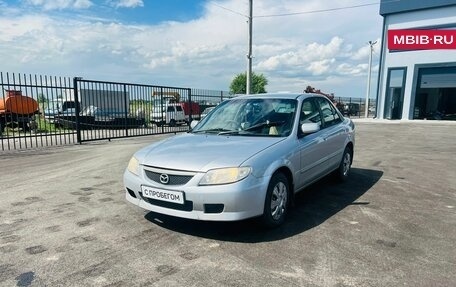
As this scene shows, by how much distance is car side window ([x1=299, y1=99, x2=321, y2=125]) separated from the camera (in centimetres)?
500

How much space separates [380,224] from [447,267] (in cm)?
110

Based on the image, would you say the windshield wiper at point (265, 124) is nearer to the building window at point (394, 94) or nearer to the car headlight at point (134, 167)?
the car headlight at point (134, 167)

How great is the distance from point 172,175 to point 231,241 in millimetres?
954

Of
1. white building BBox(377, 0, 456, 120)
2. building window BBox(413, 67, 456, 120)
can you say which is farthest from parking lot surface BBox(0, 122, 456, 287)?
building window BBox(413, 67, 456, 120)

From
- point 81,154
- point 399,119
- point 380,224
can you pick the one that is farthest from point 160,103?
point 399,119

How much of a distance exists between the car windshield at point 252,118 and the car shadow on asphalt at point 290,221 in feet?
3.68

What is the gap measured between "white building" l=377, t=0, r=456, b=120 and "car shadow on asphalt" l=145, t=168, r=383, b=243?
26517 mm

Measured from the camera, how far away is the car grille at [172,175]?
3.67 metres

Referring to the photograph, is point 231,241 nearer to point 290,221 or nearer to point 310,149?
point 290,221

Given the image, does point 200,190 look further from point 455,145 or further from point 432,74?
point 432,74

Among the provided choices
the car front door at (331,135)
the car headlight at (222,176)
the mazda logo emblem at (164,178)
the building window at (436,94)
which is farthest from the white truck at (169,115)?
the building window at (436,94)

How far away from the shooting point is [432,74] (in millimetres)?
28344

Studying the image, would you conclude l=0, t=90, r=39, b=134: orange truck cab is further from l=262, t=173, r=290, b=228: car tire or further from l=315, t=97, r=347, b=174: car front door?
l=262, t=173, r=290, b=228: car tire

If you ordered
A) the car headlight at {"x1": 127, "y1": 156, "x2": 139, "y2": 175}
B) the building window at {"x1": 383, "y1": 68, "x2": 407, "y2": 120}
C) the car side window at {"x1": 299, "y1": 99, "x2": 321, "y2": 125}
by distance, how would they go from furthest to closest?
the building window at {"x1": 383, "y1": 68, "x2": 407, "y2": 120} < the car side window at {"x1": 299, "y1": 99, "x2": 321, "y2": 125} < the car headlight at {"x1": 127, "y1": 156, "x2": 139, "y2": 175}
